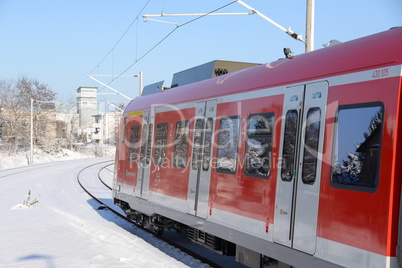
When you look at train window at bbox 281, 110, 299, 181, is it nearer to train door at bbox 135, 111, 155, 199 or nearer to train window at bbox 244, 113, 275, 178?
train window at bbox 244, 113, 275, 178

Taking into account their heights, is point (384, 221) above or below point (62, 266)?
above

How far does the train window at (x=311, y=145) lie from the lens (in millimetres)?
5525

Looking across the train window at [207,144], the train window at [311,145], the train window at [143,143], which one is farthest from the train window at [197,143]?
the train window at [311,145]

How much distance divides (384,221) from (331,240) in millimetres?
801

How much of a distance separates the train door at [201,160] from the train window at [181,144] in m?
0.37

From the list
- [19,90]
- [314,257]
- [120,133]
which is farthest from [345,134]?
[19,90]

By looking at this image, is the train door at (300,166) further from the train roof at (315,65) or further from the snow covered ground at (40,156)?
the snow covered ground at (40,156)

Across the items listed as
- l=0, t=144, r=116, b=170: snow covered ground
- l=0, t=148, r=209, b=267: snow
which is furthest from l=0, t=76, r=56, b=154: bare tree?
l=0, t=148, r=209, b=267: snow

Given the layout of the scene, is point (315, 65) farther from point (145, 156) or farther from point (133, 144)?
point (133, 144)

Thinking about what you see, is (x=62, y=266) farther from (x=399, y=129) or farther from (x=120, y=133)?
(x=399, y=129)

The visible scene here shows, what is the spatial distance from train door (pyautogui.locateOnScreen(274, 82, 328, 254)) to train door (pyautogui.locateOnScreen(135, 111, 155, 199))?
5303 mm

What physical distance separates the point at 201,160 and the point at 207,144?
34cm

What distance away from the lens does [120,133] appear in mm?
13438

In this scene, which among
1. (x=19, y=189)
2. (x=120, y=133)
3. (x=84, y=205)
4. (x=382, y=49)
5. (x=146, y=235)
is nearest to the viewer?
(x=382, y=49)
